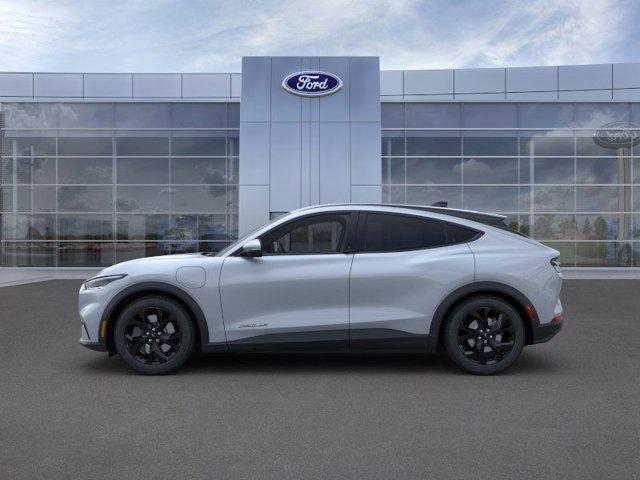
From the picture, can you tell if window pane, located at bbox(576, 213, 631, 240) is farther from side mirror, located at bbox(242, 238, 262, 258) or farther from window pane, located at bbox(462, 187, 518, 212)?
side mirror, located at bbox(242, 238, 262, 258)

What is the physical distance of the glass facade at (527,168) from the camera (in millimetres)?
25984

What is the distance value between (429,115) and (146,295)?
858 inches

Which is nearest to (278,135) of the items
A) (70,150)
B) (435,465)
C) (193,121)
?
(193,121)

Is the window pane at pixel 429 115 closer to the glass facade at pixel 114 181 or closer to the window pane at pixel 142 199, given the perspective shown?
the glass facade at pixel 114 181

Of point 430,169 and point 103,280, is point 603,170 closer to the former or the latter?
point 430,169

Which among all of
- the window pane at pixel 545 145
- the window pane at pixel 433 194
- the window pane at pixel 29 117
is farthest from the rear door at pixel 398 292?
the window pane at pixel 29 117

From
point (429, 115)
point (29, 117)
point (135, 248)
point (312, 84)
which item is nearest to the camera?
point (312, 84)

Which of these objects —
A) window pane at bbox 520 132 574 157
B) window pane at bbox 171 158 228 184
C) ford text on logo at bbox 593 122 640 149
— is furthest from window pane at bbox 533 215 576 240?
window pane at bbox 171 158 228 184

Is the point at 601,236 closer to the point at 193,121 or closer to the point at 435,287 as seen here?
the point at 193,121

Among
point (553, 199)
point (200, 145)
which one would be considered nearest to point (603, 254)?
point (553, 199)

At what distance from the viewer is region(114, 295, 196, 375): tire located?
19.3 feet

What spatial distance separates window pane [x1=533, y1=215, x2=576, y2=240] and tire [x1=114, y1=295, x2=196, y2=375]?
22.4 meters

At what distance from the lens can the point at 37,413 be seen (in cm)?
466

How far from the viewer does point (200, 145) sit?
26.3 meters
